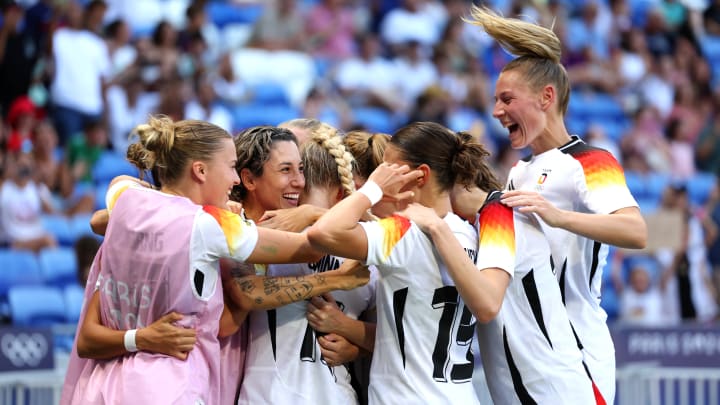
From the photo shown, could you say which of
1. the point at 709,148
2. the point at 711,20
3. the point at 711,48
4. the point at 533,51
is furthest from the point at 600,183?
the point at 711,20

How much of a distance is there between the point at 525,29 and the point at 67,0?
331 inches

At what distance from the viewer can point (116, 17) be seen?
1282cm

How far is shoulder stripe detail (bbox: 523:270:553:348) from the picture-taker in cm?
445

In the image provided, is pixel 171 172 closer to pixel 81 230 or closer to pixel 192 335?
pixel 192 335

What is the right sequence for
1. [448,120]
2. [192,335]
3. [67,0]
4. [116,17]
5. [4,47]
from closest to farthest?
1. [192,335]
2. [4,47]
3. [67,0]
4. [116,17]
5. [448,120]

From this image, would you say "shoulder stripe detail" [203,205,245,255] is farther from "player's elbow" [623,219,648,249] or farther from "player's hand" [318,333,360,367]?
"player's elbow" [623,219,648,249]

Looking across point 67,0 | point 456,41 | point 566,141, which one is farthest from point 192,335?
point 456,41

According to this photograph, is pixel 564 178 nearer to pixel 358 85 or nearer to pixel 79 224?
pixel 79 224

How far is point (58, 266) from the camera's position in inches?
384

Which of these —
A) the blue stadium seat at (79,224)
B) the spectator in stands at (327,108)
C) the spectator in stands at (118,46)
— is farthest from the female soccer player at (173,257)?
the spectator in stands at (327,108)

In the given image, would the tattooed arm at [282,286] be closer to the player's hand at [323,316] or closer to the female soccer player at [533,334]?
the player's hand at [323,316]

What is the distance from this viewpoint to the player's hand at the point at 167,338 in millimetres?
4105

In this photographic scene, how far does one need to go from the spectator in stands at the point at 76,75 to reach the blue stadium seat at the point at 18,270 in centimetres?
188

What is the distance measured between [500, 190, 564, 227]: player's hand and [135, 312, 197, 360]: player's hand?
1.36 m
